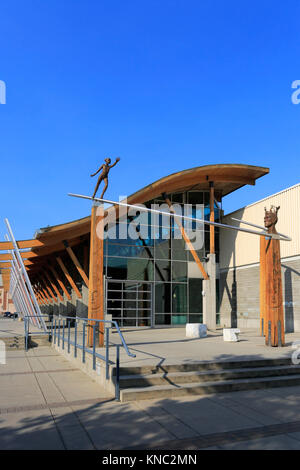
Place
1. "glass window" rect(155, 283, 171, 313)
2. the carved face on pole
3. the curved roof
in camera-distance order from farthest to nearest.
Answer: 1. "glass window" rect(155, 283, 171, 313)
2. the curved roof
3. the carved face on pole

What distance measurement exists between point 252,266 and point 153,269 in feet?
19.4

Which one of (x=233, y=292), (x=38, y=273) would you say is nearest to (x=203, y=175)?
(x=233, y=292)

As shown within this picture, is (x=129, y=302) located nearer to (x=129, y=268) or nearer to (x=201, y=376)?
(x=129, y=268)

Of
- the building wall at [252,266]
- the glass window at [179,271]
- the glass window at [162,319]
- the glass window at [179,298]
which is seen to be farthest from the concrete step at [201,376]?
the glass window at [179,271]

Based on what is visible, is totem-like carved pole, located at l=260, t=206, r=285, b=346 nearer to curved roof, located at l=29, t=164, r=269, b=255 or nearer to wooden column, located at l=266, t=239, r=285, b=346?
wooden column, located at l=266, t=239, r=285, b=346

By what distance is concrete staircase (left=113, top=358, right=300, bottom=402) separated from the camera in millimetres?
6914

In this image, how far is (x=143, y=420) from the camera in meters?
5.55

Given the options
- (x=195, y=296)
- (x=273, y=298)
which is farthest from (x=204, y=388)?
(x=195, y=296)

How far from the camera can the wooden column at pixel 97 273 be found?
11.0m

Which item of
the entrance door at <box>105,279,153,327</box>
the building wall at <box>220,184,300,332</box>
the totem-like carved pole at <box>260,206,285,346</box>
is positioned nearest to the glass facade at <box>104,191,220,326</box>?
the entrance door at <box>105,279,153,327</box>

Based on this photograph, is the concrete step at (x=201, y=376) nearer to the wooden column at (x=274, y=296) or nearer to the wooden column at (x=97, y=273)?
the wooden column at (x=274, y=296)

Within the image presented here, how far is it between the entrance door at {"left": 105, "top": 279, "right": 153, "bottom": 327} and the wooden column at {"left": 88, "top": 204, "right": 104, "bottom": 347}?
11.0m

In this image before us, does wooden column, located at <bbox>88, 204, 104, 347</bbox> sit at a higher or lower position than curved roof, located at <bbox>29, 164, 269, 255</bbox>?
lower

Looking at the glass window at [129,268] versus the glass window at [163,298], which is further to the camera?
the glass window at [163,298]
